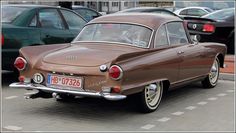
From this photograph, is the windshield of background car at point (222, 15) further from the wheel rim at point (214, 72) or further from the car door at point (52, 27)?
the car door at point (52, 27)

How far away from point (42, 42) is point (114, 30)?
2054 mm

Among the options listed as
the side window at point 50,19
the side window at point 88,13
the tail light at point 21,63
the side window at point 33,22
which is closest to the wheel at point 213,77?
the side window at point 50,19

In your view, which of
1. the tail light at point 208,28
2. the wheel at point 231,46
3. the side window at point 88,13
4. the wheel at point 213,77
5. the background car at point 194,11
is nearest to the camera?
the wheel at point 213,77

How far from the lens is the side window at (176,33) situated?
23.8 feet

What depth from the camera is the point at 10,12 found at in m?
8.60

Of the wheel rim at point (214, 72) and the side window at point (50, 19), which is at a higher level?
the side window at point (50, 19)

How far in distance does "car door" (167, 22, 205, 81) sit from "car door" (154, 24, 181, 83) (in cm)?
14

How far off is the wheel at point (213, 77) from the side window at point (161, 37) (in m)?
1.72

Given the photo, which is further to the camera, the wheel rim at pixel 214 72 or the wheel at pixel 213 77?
the wheel rim at pixel 214 72

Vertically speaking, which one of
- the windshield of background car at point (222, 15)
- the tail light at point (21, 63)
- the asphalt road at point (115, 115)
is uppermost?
the windshield of background car at point (222, 15)

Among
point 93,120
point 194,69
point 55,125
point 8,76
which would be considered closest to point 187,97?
point 194,69

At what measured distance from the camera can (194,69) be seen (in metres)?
7.61

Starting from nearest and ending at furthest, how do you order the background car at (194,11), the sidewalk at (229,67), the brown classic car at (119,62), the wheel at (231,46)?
1. the brown classic car at (119,62)
2. the sidewalk at (229,67)
3. the wheel at (231,46)
4. the background car at (194,11)

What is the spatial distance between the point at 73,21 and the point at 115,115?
12.1ft
